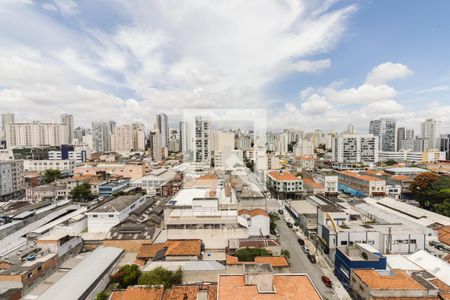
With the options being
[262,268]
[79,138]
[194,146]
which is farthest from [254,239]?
[79,138]

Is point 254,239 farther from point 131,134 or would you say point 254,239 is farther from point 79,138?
point 79,138

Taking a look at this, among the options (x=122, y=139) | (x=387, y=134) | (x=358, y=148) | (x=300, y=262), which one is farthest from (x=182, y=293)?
(x=387, y=134)

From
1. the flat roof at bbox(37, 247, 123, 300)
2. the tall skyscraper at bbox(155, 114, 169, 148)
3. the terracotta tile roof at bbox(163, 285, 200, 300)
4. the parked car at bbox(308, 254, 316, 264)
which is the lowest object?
the parked car at bbox(308, 254, 316, 264)

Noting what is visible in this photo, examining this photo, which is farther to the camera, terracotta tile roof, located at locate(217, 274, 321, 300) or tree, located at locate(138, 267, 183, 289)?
tree, located at locate(138, 267, 183, 289)

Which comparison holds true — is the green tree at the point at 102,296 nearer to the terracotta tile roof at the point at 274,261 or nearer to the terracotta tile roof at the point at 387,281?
the terracotta tile roof at the point at 274,261

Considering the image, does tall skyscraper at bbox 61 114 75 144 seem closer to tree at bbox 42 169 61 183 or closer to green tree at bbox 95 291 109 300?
tree at bbox 42 169 61 183

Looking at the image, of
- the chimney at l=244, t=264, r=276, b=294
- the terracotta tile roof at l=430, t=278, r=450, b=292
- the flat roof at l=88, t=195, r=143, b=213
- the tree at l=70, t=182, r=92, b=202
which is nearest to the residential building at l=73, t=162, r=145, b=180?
the tree at l=70, t=182, r=92, b=202
